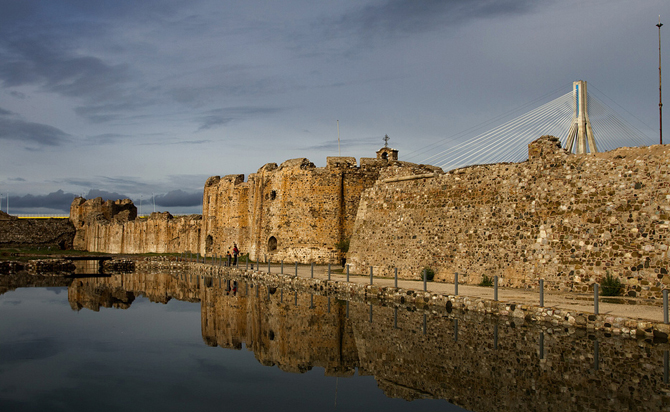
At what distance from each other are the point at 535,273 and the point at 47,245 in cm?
5942

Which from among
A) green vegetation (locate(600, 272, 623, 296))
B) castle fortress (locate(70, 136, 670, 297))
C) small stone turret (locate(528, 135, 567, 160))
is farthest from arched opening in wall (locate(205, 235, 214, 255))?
green vegetation (locate(600, 272, 623, 296))

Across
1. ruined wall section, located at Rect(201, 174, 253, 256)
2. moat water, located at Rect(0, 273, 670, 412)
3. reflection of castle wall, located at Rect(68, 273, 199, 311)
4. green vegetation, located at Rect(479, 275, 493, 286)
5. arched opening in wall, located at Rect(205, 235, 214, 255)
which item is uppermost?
ruined wall section, located at Rect(201, 174, 253, 256)

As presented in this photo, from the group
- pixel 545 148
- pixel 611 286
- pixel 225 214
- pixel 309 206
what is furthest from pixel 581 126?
pixel 225 214

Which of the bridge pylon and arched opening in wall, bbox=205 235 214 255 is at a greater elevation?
the bridge pylon

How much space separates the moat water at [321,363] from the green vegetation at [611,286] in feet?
12.4

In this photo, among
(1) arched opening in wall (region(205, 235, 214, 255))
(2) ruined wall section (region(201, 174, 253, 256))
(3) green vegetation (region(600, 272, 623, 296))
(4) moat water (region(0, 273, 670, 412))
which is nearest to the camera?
(4) moat water (region(0, 273, 670, 412))

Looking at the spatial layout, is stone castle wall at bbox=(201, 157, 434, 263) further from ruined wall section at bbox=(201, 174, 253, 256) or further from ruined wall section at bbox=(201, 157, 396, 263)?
ruined wall section at bbox=(201, 174, 253, 256)

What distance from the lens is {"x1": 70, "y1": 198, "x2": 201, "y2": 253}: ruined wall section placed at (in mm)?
49184

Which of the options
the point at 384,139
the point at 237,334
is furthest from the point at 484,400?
the point at 384,139

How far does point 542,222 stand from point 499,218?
168 centimetres

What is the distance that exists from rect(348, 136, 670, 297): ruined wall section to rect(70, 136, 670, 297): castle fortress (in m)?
0.03

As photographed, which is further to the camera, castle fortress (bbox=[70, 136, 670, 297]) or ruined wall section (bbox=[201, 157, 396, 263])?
ruined wall section (bbox=[201, 157, 396, 263])

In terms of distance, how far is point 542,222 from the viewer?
16672 mm

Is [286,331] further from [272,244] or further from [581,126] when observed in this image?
[272,244]
